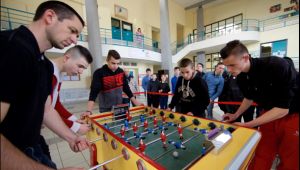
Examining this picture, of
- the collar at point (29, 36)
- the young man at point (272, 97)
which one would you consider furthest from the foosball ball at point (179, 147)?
the collar at point (29, 36)

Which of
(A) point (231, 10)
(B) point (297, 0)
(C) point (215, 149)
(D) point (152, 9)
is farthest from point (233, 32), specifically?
(C) point (215, 149)

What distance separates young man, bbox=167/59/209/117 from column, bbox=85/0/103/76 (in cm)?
483

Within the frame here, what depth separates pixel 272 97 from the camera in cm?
104

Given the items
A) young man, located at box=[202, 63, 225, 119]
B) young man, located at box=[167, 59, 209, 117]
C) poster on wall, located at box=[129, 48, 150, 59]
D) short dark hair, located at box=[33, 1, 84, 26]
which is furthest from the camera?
poster on wall, located at box=[129, 48, 150, 59]

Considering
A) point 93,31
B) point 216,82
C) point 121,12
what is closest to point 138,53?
point 93,31

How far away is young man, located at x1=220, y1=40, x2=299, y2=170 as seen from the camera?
37.4 inches

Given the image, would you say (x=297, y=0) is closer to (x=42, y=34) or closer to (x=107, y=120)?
(x=42, y=34)

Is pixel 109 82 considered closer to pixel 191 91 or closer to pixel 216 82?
pixel 191 91

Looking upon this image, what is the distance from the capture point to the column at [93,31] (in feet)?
17.6

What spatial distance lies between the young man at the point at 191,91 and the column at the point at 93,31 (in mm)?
4833

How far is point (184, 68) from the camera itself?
1656 mm

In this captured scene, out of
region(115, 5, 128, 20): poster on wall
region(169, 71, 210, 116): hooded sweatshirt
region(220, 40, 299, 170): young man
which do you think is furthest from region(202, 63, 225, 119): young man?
region(115, 5, 128, 20): poster on wall

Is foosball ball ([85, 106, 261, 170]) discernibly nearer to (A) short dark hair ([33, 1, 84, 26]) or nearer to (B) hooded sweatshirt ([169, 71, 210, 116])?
(B) hooded sweatshirt ([169, 71, 210, 116])

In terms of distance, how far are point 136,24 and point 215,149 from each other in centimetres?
912
